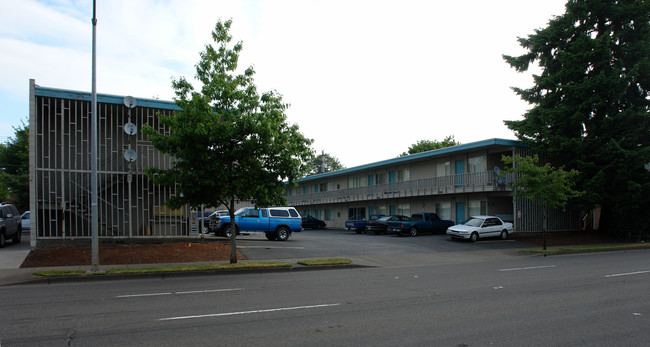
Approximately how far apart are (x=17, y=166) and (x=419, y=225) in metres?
36.3

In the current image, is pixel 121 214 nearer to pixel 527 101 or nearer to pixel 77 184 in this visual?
pixel 77 184

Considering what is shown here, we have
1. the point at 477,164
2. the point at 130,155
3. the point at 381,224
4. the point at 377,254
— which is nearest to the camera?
the point at 130,155

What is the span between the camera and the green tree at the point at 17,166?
35.1 m

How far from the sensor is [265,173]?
15.3 metres

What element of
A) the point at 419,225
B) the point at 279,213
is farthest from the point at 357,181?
the point at 279,213

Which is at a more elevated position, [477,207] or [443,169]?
[443,169]

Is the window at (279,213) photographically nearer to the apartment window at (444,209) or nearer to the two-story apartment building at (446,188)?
the two-story apartment building at (446,188)

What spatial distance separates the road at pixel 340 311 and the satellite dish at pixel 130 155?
25.7ft

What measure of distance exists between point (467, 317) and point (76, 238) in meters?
16.9

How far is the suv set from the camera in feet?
68.7

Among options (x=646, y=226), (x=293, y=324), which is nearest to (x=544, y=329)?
(x=293, y=324)

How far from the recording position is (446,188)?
3155cm

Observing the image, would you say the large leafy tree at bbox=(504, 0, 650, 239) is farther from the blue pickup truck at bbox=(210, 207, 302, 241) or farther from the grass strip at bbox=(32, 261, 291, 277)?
the grass strip at bbox=(32, 261, 291, 277)

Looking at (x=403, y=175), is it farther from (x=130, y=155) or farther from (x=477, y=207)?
(x=130, y=155)
